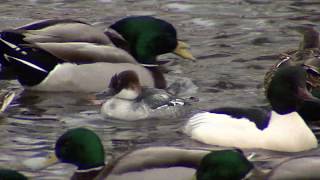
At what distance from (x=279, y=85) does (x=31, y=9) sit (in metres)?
5.93

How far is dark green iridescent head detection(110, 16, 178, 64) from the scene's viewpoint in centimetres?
1302

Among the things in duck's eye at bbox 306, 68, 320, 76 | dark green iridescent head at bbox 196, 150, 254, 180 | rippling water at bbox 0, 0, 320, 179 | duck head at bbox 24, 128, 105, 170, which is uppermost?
dark green iridescent head at bbox 196, 150, 254, 180

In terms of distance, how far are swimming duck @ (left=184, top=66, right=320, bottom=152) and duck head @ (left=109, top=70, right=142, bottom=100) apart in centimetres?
98

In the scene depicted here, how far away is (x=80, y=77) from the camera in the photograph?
1273 centimetres

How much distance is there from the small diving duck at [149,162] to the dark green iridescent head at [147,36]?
371 centimetres

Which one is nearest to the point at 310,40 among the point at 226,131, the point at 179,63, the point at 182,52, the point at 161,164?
the point at 182,52

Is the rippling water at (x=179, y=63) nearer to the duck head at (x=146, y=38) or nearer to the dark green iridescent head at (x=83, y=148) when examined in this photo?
the duck head at (x=146, y=38)

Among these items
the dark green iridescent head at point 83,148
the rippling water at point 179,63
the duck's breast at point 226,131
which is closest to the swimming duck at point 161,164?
the dark green iridescent head at point 83,148

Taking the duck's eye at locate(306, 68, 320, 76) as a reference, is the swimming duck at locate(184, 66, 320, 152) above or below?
above

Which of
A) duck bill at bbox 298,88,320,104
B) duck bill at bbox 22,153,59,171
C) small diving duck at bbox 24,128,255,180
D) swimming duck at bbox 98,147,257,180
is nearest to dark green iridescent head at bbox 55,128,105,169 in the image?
small diving duck at bbox 24,128,255,180

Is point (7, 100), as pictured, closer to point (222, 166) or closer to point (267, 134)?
point (267, 134)

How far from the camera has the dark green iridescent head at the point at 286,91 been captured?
10.7 m

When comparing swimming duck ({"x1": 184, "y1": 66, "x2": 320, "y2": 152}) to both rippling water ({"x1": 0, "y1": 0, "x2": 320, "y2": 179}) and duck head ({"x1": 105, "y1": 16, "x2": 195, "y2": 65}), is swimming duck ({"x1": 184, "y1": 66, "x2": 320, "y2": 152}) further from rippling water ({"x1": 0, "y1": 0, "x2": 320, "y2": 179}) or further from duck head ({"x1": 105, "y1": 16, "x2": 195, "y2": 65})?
duck head ({"x1": 105, "y1": 16, "x2": 195, "y2": 65})

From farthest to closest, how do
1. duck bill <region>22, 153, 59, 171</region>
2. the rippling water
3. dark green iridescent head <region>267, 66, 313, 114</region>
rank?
the rippling water → dark green iridescent head <region>267, 66, 313, 114</region> → duck bill <region>22, 153, 59, 171</region>
